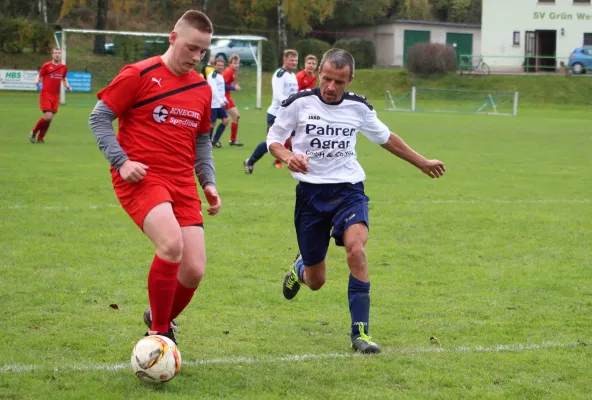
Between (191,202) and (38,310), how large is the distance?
1.88m

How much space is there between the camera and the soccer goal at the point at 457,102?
41.7 metres

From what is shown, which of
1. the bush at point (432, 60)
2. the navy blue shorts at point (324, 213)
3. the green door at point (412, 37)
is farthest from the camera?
the green door at point (412, 37)

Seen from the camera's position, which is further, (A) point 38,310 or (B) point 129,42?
(B) point 129,42

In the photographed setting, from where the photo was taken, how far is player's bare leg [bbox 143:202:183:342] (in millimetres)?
4832

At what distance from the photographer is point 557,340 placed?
19.3 feet

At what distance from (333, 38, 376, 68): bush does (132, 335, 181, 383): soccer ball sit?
58.7 m

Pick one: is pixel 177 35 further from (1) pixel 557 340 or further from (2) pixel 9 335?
(1) pixel 557 340

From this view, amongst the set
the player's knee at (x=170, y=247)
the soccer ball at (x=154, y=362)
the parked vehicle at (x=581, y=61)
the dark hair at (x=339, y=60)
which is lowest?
the soccer ball at (x=154, y=362)

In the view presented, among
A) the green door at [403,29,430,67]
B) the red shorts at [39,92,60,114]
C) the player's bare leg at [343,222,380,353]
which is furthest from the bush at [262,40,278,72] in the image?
the player's bare leg at [343,222,380,353]

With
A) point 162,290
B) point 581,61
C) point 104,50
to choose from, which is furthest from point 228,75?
point 581,61

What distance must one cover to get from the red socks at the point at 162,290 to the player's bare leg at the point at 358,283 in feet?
4.07

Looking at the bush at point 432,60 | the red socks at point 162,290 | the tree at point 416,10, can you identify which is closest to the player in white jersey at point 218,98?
the red socks at point 162,290

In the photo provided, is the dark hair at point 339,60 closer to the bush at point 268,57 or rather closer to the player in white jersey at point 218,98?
the player in white jersey at point 218,98

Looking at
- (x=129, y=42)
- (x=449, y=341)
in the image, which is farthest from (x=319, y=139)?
(x=129, y=42)
